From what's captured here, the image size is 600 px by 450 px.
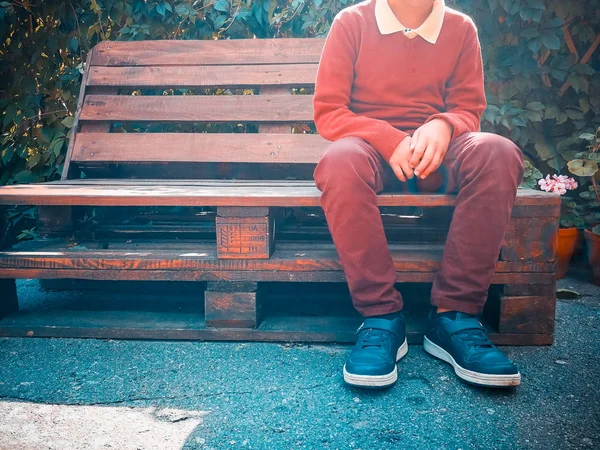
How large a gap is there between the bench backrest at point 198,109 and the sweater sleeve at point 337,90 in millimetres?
567

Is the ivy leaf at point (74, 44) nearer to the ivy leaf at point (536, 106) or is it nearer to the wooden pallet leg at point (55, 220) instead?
the wooden pallet leg at point (55, 220)

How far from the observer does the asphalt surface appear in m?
1.17

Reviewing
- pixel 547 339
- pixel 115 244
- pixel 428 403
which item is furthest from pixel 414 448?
pixel 115 244

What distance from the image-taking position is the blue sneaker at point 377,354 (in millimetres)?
1368

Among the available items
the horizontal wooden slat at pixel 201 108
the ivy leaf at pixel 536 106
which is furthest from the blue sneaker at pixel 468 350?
the ivy leaf at pixel 536 106

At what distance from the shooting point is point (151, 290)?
7.23ft

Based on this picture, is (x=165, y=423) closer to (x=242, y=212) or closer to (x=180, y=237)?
(x=242, y=212)

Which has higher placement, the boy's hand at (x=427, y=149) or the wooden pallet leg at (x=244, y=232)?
the boy's hand at (x=427, y=149)

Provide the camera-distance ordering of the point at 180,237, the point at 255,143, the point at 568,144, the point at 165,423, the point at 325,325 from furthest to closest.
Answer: the point at 568,144
the point at 255,143
the point at 180,237
the point at 325,325
the point at 165,423

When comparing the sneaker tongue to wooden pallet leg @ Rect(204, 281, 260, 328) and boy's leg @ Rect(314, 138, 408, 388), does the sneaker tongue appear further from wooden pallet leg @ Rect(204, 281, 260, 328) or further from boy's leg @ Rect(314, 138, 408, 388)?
wooden pallet leg @ Rect(204, 281, 260, 328)

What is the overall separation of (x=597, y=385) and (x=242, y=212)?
112 centimetres

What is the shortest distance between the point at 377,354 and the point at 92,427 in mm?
737

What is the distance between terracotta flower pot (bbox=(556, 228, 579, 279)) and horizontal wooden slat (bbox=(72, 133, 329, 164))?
1.25 meters

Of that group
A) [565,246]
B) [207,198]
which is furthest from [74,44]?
[565,246]
